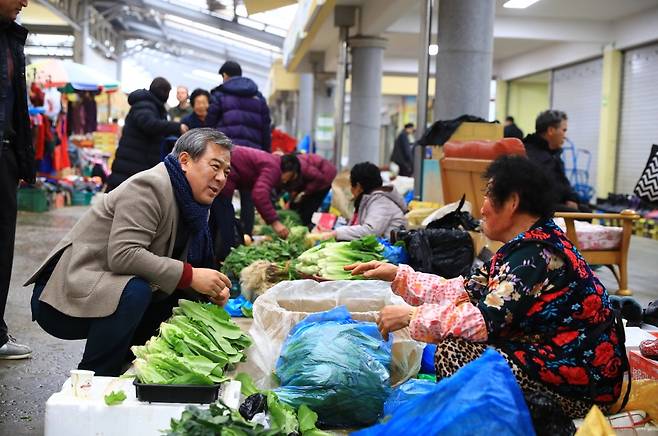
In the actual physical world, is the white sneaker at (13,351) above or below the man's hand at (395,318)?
below

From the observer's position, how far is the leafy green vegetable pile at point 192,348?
3.02 m

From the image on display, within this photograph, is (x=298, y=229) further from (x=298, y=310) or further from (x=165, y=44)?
(x=165, y=44)

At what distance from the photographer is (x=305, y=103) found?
30.0m

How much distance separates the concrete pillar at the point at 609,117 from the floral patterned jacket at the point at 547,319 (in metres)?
14.5

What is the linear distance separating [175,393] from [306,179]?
5831 millimetres

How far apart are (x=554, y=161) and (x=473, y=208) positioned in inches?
64.2

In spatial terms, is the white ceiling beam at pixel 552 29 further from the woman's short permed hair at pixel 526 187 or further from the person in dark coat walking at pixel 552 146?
the woman's short permed hair at pixel 526 187

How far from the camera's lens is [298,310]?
4465 millimetres

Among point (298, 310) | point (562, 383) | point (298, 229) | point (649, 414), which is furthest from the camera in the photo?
point (298, 229)

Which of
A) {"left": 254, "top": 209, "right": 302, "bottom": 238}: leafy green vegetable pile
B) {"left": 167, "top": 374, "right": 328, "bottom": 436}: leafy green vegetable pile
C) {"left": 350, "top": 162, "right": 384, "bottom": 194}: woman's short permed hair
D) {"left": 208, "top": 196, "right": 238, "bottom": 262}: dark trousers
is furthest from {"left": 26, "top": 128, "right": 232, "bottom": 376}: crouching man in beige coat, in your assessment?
{"left": 254, "top": 209, "right": 302, "bottom": 238}: leafy green vegetable pile

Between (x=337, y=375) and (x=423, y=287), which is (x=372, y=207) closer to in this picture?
(x=423, y=287)

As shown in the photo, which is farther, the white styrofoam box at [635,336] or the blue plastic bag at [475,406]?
the white styrofoam box at [635,336]

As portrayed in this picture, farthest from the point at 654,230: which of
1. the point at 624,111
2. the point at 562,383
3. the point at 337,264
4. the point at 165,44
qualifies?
the point at 165,44

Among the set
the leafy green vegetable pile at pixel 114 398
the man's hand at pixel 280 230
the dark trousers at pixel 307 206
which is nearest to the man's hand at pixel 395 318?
the leafy green vegetable pile at pixel 114 398
